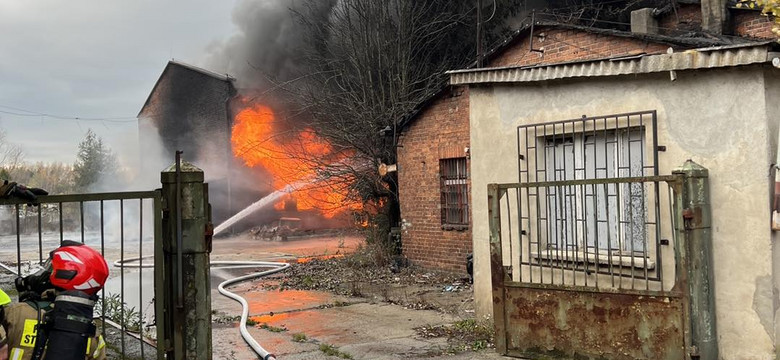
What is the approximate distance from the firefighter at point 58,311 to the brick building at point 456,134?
9.73 m

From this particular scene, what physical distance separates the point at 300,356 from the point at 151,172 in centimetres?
3094

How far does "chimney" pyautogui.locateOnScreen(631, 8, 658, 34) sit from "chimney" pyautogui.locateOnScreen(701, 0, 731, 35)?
1397mm

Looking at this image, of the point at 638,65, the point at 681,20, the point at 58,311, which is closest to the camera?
the point at 58,311

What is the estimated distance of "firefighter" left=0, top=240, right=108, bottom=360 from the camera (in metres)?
2.77

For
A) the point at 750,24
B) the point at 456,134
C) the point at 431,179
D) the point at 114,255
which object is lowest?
the point at 114,255

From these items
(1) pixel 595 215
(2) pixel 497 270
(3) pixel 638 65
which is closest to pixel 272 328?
(2) pixel 497 270

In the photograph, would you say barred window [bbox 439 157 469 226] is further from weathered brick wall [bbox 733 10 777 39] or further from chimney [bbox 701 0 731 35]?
weathered brick wall [bbox 733 10 777 39]

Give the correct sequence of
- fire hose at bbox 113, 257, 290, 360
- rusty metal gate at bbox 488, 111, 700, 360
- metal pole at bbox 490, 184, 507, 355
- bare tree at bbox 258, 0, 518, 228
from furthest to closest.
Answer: bare tree at bbox 258, 0, 518, 228, fire hose at bbox 113, 257, 290, 360, metal pole at bbox 490, 184, 507, 355, rusty metal gate at bbox 488, 111, 700, 360

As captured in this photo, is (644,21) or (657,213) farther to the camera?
(644,21)

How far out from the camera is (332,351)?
682 centimetres

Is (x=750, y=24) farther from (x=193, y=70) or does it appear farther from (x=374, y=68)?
(x=193, y=70)

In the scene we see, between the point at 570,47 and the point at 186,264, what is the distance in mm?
10022

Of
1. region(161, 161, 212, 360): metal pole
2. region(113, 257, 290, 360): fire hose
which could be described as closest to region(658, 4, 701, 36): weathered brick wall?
region(113, 257, 290, 360): fire hose

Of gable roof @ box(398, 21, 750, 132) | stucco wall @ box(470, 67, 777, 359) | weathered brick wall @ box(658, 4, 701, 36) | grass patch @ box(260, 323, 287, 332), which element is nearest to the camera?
stucco wall @ box(470, 67, 777, 359)
